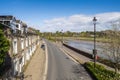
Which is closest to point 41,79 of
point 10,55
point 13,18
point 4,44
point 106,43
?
point 10,55

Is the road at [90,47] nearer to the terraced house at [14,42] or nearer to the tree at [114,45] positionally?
the tree at [114,45]

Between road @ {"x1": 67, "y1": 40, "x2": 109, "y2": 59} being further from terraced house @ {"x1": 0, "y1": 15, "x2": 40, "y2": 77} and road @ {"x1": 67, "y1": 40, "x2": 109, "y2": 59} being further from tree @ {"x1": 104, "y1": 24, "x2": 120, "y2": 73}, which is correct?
terraced house @ {"x1": 0, "y1": 15, "x2": 40, "y2": 77}

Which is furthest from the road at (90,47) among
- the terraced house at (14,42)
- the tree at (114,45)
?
the terraced house at (14,42)

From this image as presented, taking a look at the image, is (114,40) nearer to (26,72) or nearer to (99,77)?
(99,77)

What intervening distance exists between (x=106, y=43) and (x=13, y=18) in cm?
1322

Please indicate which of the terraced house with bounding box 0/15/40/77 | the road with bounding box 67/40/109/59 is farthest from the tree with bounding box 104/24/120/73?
the terraced house with bounding box 0/15/40/77

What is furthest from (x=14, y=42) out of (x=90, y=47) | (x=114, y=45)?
(x=90, y=47)

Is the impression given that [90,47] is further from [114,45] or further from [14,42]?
[14,42]

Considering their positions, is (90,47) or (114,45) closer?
(114,45)

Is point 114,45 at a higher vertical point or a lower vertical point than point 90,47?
higher

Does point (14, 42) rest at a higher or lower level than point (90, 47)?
higher

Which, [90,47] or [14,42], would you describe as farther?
[90,47]

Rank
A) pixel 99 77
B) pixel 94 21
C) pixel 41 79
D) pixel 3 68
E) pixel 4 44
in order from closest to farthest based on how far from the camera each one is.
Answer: pixel 4 44, pixel 3 68, pixel 99 77, pixel 41 79, pixel 94 21

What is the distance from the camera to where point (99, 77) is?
22.9 meters
